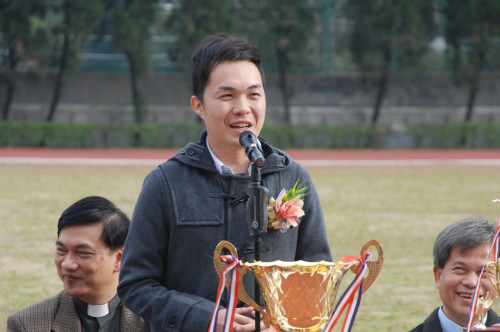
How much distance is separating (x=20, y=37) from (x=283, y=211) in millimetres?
24481

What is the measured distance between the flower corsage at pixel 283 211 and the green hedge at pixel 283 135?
22272 millimetres

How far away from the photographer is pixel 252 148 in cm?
247

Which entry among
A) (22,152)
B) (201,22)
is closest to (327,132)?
(201,22)

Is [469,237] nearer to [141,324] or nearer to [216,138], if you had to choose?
[216,138]

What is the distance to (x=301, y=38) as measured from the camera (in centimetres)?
2708

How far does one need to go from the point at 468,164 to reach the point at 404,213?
360 inches

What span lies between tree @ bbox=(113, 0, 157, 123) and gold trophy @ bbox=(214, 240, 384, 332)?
79.5 feet

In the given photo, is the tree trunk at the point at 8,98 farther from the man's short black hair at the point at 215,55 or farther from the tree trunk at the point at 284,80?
the man's short black hair at the point at 215,55

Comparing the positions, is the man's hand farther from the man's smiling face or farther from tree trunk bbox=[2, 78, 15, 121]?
tree trunk bbox=[2, 78, 15, 121]

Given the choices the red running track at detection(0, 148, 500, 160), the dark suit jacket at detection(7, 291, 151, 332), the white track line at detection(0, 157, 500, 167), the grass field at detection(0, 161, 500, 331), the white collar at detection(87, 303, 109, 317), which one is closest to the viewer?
the dark suit jacket at detection(7, 291, 151, 332)

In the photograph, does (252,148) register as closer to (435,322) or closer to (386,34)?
(435,322)

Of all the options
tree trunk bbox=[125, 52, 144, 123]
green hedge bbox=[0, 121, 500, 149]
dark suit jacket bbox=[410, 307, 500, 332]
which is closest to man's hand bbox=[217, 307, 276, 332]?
dark suit jacket bbox=[410, 307, 500, 332]

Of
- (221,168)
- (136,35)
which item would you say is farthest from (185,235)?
(136,35)

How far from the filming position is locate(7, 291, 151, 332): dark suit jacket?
3355 mm
